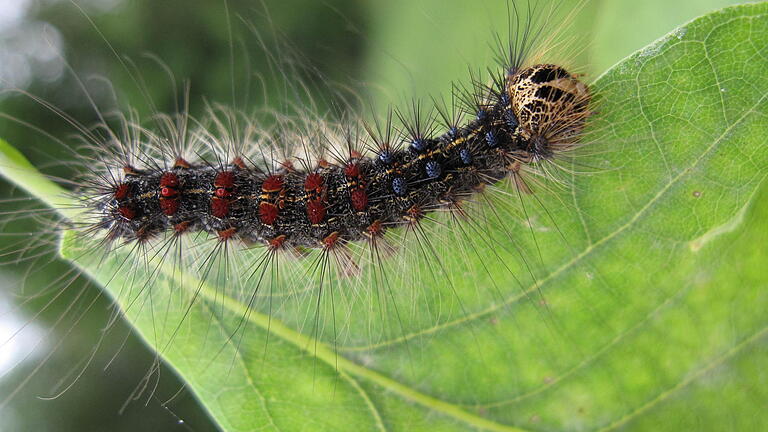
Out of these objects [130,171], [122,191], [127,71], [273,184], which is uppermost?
[127,71]

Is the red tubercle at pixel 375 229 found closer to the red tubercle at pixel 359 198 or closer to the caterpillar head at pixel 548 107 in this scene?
the red tubercle at pixel 359 198

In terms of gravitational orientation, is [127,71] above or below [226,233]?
above

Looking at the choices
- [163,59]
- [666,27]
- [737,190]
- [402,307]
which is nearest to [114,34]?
[163,59]

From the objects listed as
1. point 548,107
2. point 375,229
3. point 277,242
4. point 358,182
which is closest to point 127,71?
point 277,242

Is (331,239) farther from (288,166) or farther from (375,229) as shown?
(288,166)

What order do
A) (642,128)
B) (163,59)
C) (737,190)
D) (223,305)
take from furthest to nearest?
1. (163,59)
2. (223,305)
3. (642,128)
4. (737,190)

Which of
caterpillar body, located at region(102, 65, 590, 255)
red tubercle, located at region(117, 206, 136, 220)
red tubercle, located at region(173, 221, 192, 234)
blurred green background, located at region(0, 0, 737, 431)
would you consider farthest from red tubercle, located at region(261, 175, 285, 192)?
blurred green background, located at region(0, 0, 737, 431)

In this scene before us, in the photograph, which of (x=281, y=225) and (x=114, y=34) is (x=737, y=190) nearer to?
(x=281, y=225)

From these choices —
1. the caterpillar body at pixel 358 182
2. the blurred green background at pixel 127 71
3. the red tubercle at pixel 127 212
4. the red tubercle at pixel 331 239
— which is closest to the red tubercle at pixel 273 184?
the caterpillar body at pixel 358 182
